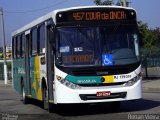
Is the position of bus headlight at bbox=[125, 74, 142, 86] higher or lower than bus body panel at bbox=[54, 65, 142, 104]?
higher

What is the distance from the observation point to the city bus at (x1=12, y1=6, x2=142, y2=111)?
14047mm

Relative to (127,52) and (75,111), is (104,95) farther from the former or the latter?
(75,111)

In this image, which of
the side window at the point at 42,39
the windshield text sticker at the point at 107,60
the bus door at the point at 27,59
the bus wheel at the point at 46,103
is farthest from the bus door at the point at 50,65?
the bus door at the point at 27,59

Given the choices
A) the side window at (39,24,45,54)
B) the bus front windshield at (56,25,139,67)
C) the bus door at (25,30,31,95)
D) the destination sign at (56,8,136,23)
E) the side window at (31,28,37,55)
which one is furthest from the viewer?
the bus door at (25,30,31,95)

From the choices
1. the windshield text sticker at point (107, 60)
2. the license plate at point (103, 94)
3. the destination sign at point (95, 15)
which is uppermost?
the destination sign at point (95, 15)

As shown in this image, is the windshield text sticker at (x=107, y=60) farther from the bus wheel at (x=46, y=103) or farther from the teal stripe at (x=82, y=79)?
the bus wheel at (x=46, y=103)

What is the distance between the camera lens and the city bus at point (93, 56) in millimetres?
14047

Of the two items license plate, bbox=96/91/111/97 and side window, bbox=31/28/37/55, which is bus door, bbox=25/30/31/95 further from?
license plate, bbox=96/91/111/97

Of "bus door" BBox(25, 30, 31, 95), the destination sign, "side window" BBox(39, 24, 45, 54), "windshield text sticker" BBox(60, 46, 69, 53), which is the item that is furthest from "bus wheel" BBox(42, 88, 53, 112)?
"bus door" BBox(25, 30, 31, 95)

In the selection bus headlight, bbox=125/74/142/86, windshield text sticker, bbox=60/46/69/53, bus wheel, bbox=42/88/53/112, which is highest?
windshield text sticker, bbox=60/46/69/53

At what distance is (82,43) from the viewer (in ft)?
46.5

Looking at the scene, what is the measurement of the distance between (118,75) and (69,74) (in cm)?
139

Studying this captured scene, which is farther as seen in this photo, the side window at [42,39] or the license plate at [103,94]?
the side window at [42,39]

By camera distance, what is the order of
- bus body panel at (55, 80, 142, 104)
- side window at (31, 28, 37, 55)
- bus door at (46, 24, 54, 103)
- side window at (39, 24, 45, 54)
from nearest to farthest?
1. bus body panel at (55, 80, 142, 104)
2. bus door at (46, 24, 54, 103)
3. side window at (39, 24, 45, 54)
4. side window at (31, 28, 37, 55)
